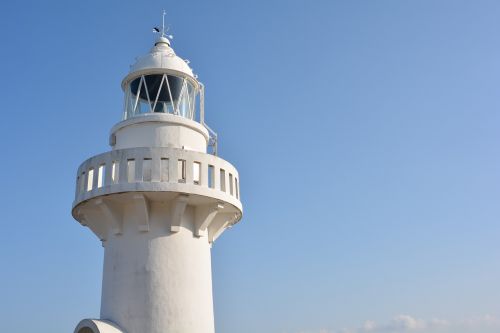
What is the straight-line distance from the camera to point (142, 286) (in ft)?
45.6

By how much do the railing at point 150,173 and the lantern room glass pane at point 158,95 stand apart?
242 centimetres

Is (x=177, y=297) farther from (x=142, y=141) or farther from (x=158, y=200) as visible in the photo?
(x=142, y=141)

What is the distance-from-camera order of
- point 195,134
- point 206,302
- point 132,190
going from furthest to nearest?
point 195,134
point 206,302
point 132,190

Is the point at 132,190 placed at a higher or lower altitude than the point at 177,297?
higher

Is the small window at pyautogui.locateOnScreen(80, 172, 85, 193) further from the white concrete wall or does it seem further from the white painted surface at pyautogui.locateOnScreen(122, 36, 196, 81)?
the white painted surface at pyautogui.locateOnScreen(122, 36, 196, 81)

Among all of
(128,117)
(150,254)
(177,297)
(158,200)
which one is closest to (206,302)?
(177,297)

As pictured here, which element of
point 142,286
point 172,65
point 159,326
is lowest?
point 159,326

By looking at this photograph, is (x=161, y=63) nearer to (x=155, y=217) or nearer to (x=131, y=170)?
(x=131, y=170)

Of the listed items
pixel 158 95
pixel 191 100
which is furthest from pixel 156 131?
pixel 191 100

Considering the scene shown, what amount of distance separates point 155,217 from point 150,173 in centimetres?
133

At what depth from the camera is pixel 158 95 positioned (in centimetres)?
1631

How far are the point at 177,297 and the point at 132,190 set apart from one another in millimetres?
3044

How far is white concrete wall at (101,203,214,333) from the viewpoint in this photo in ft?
45.2

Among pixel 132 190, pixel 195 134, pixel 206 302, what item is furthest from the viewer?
pixel 195 134
